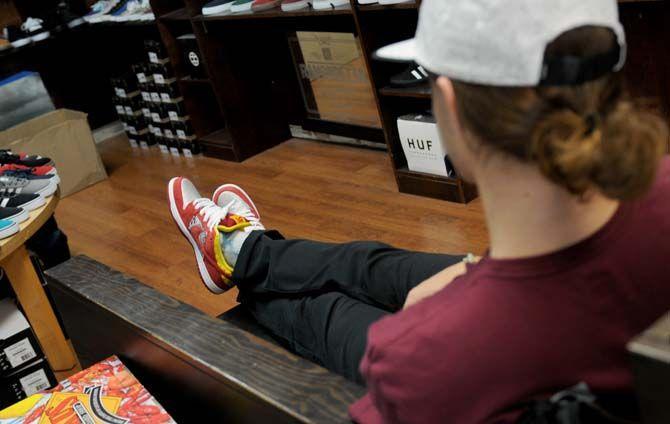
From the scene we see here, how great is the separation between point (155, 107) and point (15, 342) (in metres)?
2.66

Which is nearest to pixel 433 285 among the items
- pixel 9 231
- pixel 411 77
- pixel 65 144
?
pixel 9 231

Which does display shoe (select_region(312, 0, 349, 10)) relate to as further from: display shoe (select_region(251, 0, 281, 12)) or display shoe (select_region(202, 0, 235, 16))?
display shoe (select_region(202, 0, 235, 16))

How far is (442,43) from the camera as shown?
0.83 m

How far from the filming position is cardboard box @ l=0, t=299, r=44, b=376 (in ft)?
7.34

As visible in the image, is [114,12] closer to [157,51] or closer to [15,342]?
[157,51]

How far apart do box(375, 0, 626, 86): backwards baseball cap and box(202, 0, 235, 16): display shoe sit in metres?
3.17

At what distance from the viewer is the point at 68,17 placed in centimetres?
501

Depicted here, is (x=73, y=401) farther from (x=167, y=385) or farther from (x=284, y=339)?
(x=284, y=339)

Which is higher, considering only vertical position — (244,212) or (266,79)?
(244,212)

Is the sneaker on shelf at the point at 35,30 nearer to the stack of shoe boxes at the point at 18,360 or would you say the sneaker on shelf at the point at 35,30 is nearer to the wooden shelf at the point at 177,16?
the wooden shelf at the point at 177,16

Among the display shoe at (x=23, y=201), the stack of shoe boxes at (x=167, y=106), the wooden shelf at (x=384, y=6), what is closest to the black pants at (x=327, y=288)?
the display shoe at (x=23, y=201)

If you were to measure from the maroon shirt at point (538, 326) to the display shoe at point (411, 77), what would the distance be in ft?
7.01

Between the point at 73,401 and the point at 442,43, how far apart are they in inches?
Answer: 41.5

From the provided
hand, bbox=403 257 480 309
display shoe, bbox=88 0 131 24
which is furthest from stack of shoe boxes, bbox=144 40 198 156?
hand, bbox=403 257 480 309
